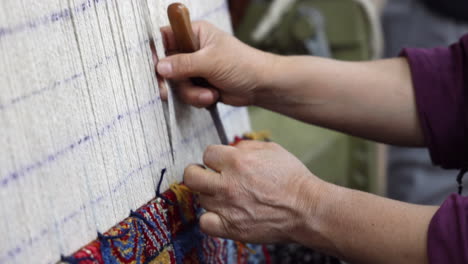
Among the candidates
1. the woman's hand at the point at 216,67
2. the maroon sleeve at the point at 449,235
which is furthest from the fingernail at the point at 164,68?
the maroon sleeve at the point at 449,235

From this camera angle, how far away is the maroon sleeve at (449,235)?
64 centimetres

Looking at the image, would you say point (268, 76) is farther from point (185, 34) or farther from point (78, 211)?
point (78, 211)

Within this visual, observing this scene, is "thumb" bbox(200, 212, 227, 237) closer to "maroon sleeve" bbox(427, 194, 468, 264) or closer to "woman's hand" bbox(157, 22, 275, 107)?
"woman's hand" bbox(157, 22, 275, 107)

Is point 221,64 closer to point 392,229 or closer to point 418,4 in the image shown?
point 392,229

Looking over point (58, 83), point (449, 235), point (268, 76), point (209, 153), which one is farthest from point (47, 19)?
point (449, 235)

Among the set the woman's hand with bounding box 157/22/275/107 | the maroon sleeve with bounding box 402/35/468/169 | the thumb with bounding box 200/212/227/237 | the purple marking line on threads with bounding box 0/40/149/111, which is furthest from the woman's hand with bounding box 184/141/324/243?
the maroon sleeve with bounding box 402/35/468/169

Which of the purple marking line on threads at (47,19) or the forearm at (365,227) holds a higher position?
the purple marking line on threads at (47,19)

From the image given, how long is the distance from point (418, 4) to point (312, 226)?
98.5 inches

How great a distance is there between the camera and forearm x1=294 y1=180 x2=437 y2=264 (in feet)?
2.23

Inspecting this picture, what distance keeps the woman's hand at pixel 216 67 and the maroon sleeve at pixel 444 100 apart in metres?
0.30

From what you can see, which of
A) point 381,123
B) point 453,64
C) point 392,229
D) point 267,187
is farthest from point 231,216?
point 453,64

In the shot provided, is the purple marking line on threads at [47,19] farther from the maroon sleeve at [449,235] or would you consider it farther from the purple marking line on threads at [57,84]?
the maroon sleeve at [449,235]

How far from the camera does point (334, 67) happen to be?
0.95 m

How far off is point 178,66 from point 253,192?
8.7 inches
